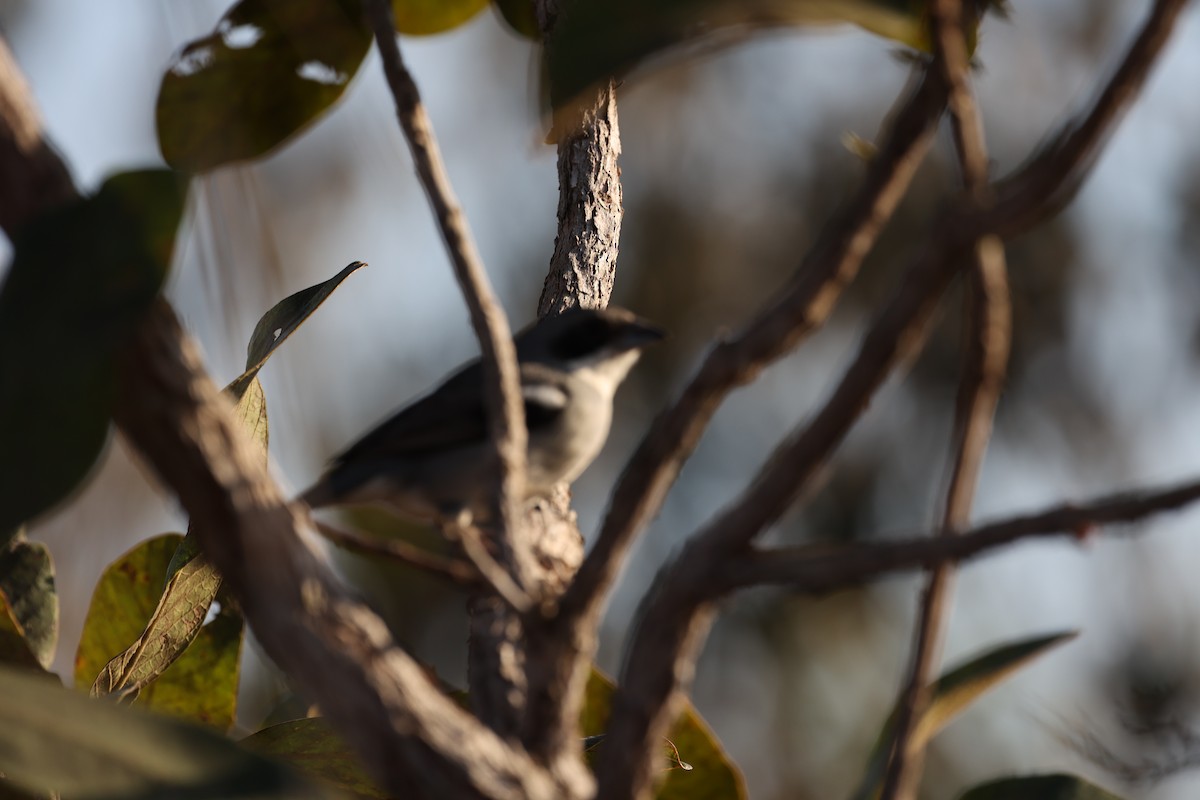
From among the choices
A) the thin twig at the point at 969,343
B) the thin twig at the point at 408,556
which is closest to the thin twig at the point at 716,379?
the thin twig at the point at 969,343

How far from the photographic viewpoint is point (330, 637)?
52.5 inches

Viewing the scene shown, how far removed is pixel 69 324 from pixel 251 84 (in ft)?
3.90

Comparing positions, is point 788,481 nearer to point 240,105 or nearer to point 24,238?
point 24,238

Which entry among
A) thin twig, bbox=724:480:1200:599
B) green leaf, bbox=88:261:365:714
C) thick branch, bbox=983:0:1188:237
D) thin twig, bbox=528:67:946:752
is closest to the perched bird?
green leaf, bbox=88:261:365:714

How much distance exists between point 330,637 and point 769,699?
891cm

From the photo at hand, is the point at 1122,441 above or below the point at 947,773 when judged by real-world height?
above

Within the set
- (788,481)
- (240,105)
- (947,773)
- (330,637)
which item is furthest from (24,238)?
(947,773)

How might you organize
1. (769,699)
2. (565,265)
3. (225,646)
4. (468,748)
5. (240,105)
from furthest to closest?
(769,699) < (565,265) < (225,646) < (240,105) < (468,748)

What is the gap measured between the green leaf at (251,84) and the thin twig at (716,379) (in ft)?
4.38

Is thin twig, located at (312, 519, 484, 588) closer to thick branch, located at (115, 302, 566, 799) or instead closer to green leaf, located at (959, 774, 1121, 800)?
thick branch, located at (115, 302, 566, 799)

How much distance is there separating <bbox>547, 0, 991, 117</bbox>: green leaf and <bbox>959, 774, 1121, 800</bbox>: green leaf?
1167mm

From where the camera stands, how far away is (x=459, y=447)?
2.48 meters

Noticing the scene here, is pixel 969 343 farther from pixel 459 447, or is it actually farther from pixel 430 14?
pixel 430 14

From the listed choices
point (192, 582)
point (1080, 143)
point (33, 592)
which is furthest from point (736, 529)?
point (33, 592)
